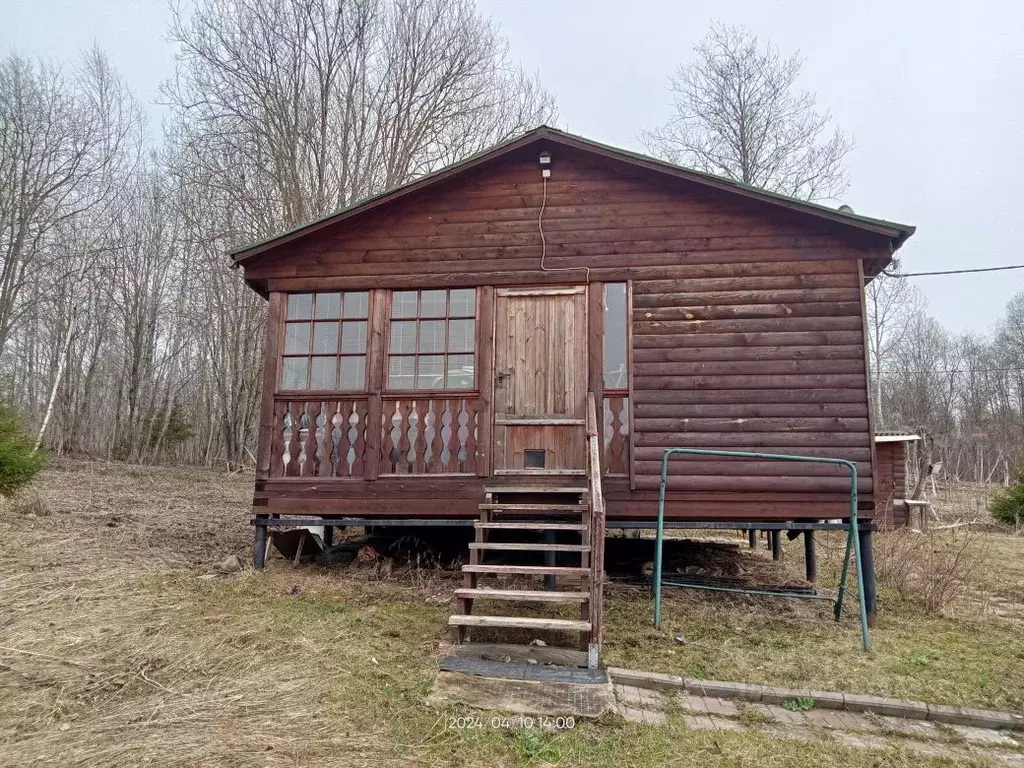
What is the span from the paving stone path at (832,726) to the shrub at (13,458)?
28.2 ft

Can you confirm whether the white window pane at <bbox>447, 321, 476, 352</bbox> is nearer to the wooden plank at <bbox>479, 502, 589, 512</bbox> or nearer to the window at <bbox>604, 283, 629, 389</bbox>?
the window at <bbox>604, 283, 629, 389</bbox>

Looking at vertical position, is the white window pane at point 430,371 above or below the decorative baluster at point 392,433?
above

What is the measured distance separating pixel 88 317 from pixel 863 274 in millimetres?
24014

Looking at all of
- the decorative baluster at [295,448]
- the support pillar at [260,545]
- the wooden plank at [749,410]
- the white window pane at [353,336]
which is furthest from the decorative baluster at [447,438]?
the support pillar at [260,545]

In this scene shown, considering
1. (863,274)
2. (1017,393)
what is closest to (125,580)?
(863,274)

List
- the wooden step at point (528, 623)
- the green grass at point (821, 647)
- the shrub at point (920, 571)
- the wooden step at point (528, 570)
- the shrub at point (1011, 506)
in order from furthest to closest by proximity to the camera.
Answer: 1. the shrub at point (1011, 506)
2. the shrub at point (920, 571)
3. the wooden step at point (528, 570)
4. the wooden step at point (528, 623)
5. the green grass at point (821, 647)

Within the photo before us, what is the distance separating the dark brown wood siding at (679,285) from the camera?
21.7 ft

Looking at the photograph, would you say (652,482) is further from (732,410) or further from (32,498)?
(32,498)

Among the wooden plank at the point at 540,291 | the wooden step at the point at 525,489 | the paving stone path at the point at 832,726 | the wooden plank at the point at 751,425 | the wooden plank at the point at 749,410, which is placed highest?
the wooden plank at the point at 540,291

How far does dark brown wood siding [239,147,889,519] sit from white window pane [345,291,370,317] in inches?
6.2

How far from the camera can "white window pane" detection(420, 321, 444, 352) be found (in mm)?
7254

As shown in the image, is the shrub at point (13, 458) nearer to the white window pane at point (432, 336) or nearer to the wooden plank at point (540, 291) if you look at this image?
the white window pane at point (432, 336)
